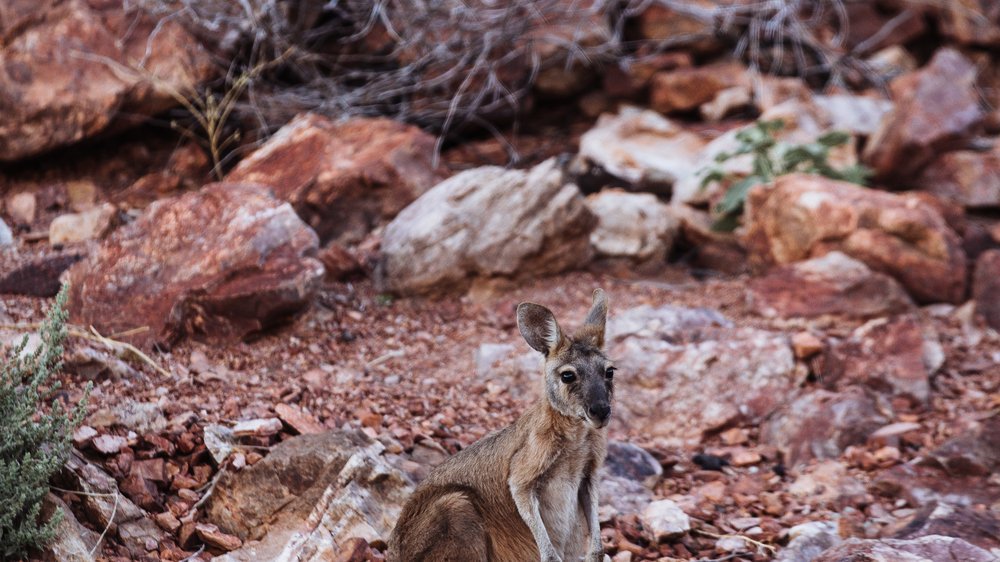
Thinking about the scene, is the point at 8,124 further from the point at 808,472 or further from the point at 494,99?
the point at 808,472

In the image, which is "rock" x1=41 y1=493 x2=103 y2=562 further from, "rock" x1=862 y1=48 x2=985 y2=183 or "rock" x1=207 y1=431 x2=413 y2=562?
"rock" x1=862 y1=48 x2=985 y2=183

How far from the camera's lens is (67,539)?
13.4 feet

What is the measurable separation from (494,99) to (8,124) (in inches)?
191

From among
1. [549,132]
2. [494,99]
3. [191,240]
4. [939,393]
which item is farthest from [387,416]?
[549,132]

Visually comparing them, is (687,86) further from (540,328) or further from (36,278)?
(36,278)

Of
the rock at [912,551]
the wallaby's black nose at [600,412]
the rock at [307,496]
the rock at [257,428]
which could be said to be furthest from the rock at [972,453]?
the rock at [257,428]

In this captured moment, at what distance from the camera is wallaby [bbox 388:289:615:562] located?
4008mm

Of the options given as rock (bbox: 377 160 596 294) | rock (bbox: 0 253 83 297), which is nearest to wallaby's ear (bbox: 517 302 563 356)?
rock (bbox: 377 160 596 294)

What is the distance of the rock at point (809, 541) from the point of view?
4.58 metres

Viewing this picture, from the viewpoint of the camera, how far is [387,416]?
5.57 metres

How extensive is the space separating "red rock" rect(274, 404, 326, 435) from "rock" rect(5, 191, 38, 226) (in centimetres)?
448

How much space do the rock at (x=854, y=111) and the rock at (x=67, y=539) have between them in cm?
877

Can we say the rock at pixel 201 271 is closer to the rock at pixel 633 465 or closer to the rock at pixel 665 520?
the rock at pixel 633 465

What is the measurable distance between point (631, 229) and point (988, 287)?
3105 mm
